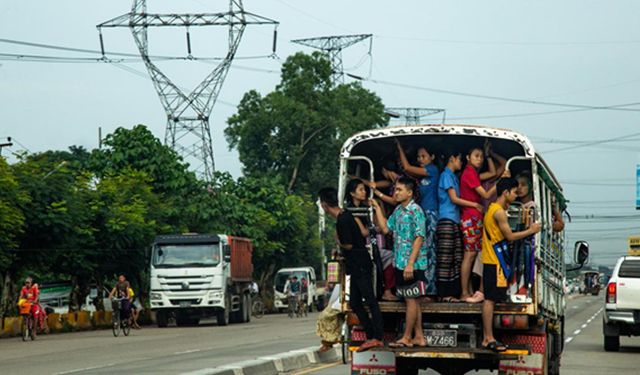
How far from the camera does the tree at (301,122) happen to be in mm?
81562

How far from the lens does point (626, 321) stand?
24672 millimetres

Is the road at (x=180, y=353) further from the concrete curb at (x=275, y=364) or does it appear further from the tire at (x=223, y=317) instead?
the tire at (x=223, y=317)

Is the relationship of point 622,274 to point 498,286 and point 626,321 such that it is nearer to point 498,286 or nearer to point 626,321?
point 626,321

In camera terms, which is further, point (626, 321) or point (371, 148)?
point (626, 321)

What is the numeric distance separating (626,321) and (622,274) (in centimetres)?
112

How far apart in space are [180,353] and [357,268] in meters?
12.0

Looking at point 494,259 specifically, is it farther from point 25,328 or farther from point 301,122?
point 301,122

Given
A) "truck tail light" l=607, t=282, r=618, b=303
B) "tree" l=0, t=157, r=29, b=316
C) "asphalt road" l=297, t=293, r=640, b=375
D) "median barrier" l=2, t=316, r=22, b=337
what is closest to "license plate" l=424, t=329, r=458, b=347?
"asphalt road" l=297, t=293, r=640, b=375

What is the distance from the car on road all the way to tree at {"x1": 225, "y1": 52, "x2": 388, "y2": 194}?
5579cm

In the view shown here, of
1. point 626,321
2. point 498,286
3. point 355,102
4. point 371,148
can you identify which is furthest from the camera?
point 355,102

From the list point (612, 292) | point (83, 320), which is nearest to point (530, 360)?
point (612, 292)

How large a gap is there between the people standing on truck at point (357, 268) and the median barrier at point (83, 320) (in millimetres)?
31074

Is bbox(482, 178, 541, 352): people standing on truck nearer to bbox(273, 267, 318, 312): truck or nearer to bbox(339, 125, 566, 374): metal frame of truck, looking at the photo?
bbox(339, 125, 566, 374): metal frame of truck

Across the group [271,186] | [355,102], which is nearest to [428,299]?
[271,186]
